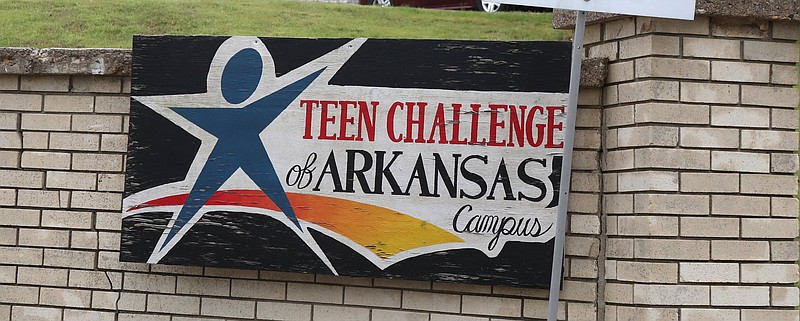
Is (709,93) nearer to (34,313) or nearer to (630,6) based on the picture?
(630,6)

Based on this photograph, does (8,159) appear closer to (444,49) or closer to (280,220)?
(280,220)

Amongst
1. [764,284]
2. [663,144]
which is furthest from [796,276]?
[663,144]

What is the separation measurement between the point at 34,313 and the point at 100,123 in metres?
1.05

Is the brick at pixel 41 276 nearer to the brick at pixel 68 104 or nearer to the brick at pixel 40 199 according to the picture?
the brick at pixel 40 199

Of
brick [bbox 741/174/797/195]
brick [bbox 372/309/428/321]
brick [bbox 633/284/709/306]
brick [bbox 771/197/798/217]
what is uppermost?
brick [bbox 741/174/797/195]

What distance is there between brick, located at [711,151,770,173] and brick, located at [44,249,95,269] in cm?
312

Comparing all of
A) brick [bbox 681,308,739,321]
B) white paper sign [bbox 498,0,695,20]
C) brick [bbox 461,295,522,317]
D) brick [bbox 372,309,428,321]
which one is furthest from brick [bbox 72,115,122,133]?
brick [bbox 681,308,739,321]

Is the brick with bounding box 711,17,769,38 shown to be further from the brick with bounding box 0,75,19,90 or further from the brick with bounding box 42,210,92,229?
the brick with bounding box 0,75,19,90

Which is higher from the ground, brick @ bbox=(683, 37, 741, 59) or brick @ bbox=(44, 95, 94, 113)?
brick @ bbox=(683, 37, 741, 59)

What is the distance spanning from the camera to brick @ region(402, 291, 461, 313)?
4.85 m

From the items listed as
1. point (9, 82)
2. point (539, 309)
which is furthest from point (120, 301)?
point (539, 309)

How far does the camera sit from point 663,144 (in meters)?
4.49

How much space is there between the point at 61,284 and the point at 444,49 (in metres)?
2.33

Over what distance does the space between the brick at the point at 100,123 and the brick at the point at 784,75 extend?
3.19 metres
